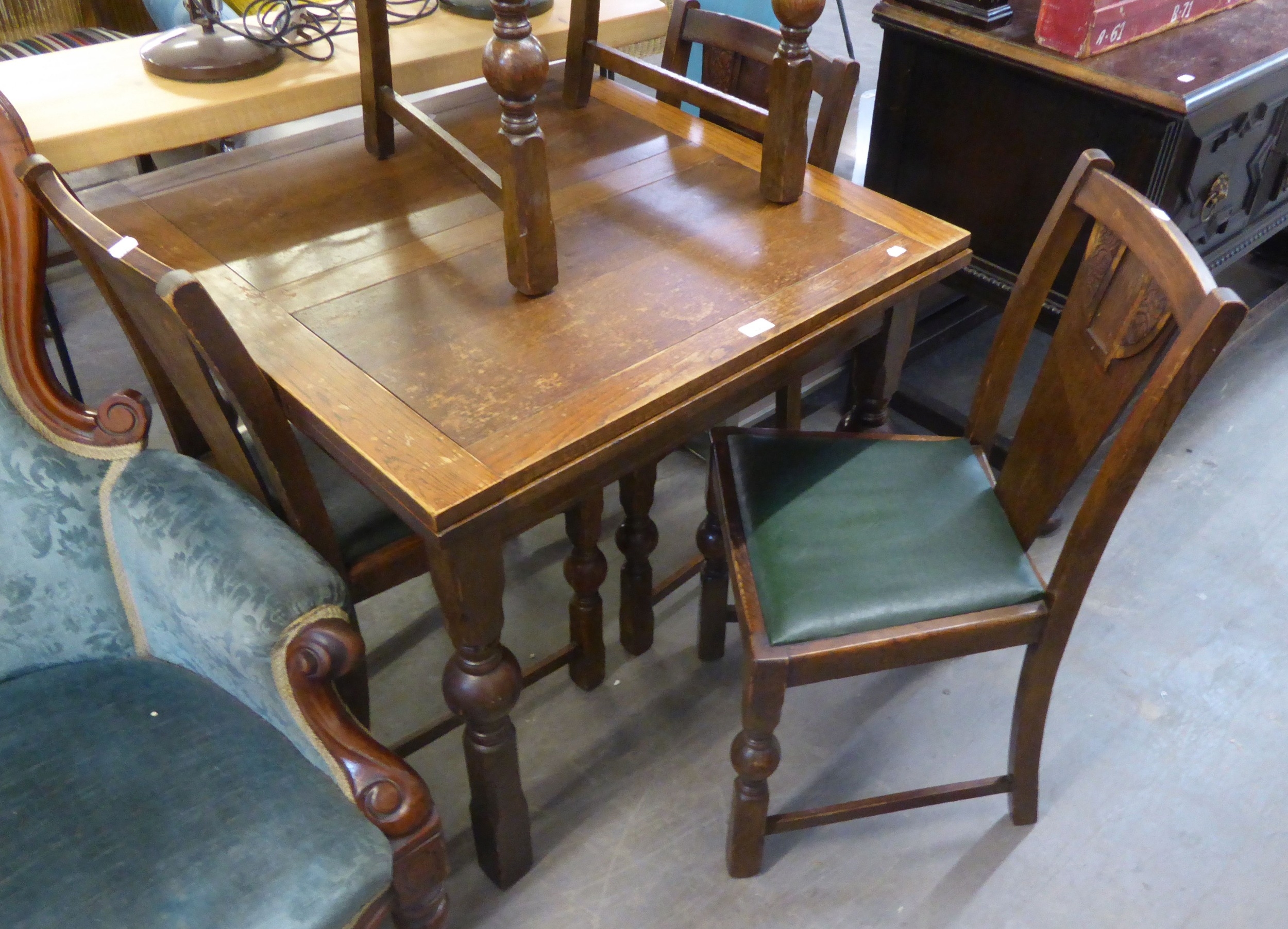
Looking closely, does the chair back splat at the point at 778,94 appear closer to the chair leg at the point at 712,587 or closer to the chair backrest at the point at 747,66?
the chair backrest at the point at 747,66

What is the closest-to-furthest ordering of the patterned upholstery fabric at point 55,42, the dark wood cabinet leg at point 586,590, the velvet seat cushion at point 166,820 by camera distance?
the velvet seat cushion at point 166,820, the dark wood cabinet leg at point 586,590, the patterned upholstery fabric at point 55,42

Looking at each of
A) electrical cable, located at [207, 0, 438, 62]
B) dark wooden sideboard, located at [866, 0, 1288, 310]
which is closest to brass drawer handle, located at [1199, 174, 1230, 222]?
dark wooden sideboard, located at [866, 0, 1288, 310]

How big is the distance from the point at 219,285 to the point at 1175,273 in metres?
1.05

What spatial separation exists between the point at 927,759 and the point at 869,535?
50cm

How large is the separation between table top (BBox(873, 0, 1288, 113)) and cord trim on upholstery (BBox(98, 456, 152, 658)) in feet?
4.87

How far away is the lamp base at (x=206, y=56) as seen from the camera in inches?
57.9

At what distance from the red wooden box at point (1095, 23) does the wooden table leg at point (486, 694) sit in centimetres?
128

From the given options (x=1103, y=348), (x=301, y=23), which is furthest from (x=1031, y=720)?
(x=301, y=23)

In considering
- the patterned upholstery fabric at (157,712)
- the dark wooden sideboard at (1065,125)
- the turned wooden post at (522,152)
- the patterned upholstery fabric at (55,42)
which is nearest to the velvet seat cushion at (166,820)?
the patterned upholstery fabric at (157,712)

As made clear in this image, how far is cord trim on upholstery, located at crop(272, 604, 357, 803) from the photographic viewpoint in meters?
0.97

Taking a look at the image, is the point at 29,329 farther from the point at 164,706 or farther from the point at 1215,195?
the point at 1215,195

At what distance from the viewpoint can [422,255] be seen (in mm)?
1234

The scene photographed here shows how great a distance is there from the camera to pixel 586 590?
5.05ft

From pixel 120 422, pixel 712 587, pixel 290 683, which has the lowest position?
pixel 712 587
